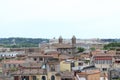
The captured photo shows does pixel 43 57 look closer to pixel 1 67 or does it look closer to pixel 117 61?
pixel 1 67

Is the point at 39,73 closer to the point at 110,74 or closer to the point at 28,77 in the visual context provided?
the point at 28,77

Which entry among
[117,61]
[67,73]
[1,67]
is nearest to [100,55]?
[117,61]

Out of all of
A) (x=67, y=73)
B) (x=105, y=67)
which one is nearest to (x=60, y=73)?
(x=67, y=73)

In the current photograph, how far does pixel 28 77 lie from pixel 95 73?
537 centimetres

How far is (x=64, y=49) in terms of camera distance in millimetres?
70812

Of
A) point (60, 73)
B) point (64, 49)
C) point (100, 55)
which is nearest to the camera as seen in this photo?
point (60, 73)

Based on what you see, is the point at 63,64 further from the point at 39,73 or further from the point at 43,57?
the point at 43,57

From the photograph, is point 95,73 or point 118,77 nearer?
point 95,73

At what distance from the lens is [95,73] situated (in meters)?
35.8

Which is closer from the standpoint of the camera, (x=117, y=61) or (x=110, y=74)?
(x=110, y=74)

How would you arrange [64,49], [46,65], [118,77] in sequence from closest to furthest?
[46,65] → [118,77] → [64,49]

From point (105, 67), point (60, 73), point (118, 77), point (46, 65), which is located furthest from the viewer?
point (105, 67)

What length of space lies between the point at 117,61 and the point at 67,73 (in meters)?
17.8

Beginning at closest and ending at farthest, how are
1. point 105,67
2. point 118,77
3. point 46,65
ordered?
point 46,65
point 118,77
point 105,67
